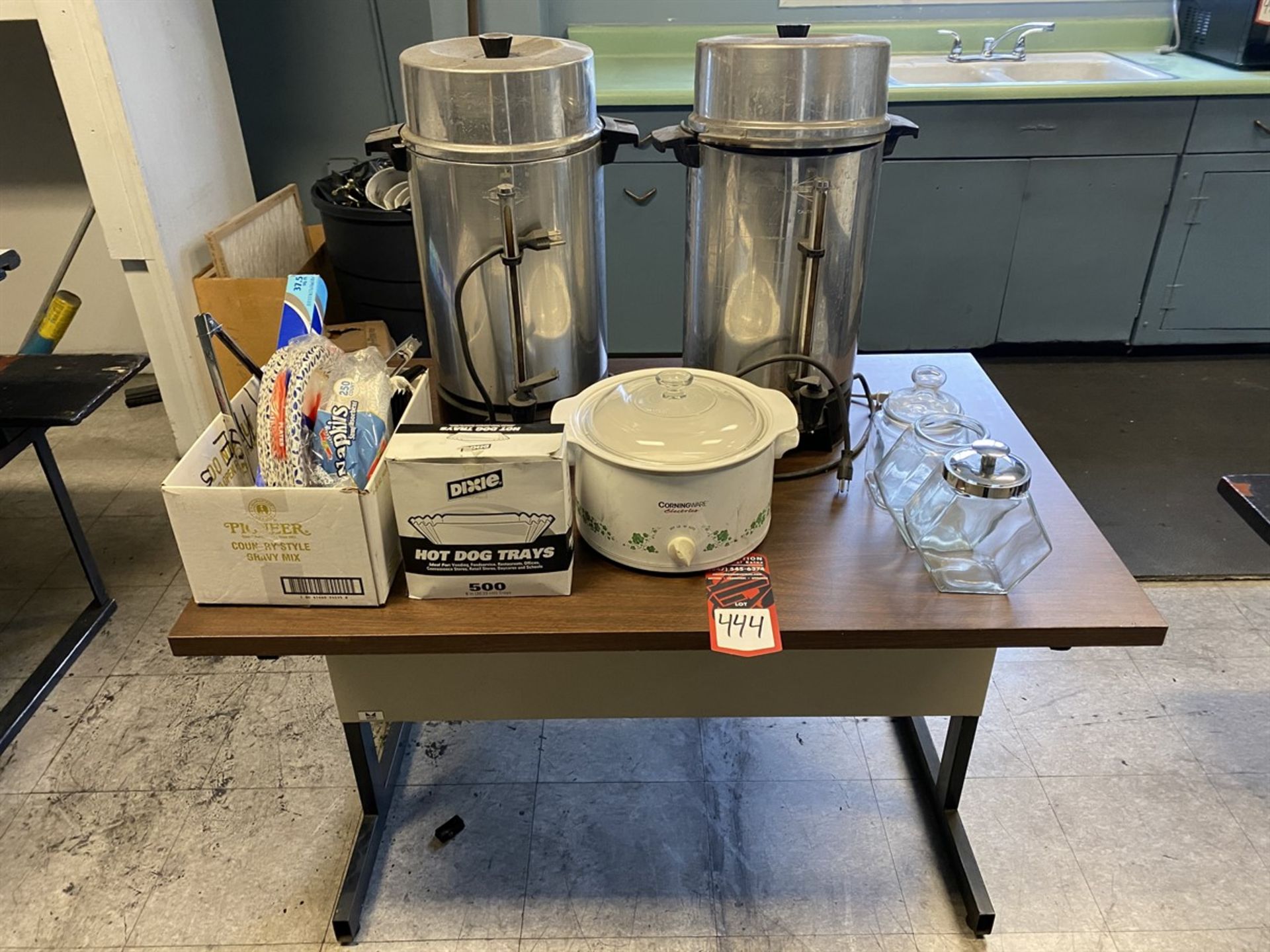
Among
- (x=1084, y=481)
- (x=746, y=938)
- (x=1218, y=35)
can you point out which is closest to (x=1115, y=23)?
(x=1218, y=35)

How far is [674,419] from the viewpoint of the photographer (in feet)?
3.22

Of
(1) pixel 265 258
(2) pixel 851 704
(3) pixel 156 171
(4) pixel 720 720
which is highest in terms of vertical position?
(3) pixel 156 171

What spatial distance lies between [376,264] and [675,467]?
1512mm

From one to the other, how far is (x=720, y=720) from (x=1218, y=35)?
2699 mm

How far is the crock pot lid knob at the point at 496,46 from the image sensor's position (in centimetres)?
107

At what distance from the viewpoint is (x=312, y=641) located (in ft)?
3.04

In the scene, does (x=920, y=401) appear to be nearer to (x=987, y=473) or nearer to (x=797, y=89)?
(x=987, y=473)

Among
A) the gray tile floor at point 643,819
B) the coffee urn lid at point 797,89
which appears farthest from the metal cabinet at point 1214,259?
the coffee urn lid at point 797,89

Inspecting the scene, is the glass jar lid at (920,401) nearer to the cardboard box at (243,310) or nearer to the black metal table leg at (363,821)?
the black metal table leg at (363,821)

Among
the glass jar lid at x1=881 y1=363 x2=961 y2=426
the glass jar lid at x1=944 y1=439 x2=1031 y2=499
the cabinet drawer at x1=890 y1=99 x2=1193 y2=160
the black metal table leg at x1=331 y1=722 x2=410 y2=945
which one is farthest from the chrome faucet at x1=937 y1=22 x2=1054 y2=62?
the black metal table leg at x1=331 y1=722 x2=410 y2=945

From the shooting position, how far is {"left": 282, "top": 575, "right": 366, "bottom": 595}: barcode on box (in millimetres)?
943

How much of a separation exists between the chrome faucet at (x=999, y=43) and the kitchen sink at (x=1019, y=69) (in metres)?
0.02

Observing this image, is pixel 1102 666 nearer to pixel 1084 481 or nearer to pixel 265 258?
pixel 1084 481

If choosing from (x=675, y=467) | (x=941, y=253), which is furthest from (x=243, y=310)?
(x=941, y=253)
